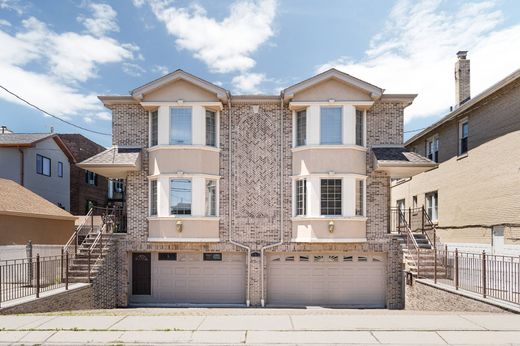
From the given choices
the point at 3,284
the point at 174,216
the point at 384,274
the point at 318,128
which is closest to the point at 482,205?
the point at 384,274

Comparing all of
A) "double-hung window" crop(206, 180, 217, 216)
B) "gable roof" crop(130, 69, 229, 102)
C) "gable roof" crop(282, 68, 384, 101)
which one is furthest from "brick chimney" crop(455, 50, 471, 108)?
"double-hung window" crop(206, 180, 217, 216)

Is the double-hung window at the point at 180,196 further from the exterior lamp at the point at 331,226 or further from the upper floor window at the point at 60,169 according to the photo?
the upper floor window at the point at 60,169

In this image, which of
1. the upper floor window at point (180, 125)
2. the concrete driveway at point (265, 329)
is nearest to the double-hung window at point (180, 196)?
the upper floor window at point (180, 125)

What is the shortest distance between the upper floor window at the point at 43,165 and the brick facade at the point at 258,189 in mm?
13855

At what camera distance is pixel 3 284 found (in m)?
11.7

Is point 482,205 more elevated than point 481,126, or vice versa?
point 481,126

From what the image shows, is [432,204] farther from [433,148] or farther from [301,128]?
[301,128]

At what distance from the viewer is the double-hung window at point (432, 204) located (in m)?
22.1

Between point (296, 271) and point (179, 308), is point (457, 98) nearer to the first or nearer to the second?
point (296, 271)

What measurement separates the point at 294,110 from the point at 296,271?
6860 millimetres

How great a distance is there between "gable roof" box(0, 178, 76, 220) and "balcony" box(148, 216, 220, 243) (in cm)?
773

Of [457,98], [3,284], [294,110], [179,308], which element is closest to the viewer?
[3,284]

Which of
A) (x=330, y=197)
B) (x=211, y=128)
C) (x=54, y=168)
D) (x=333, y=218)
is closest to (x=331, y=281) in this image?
(x=333, y=218)

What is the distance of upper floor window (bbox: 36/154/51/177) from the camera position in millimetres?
26891
